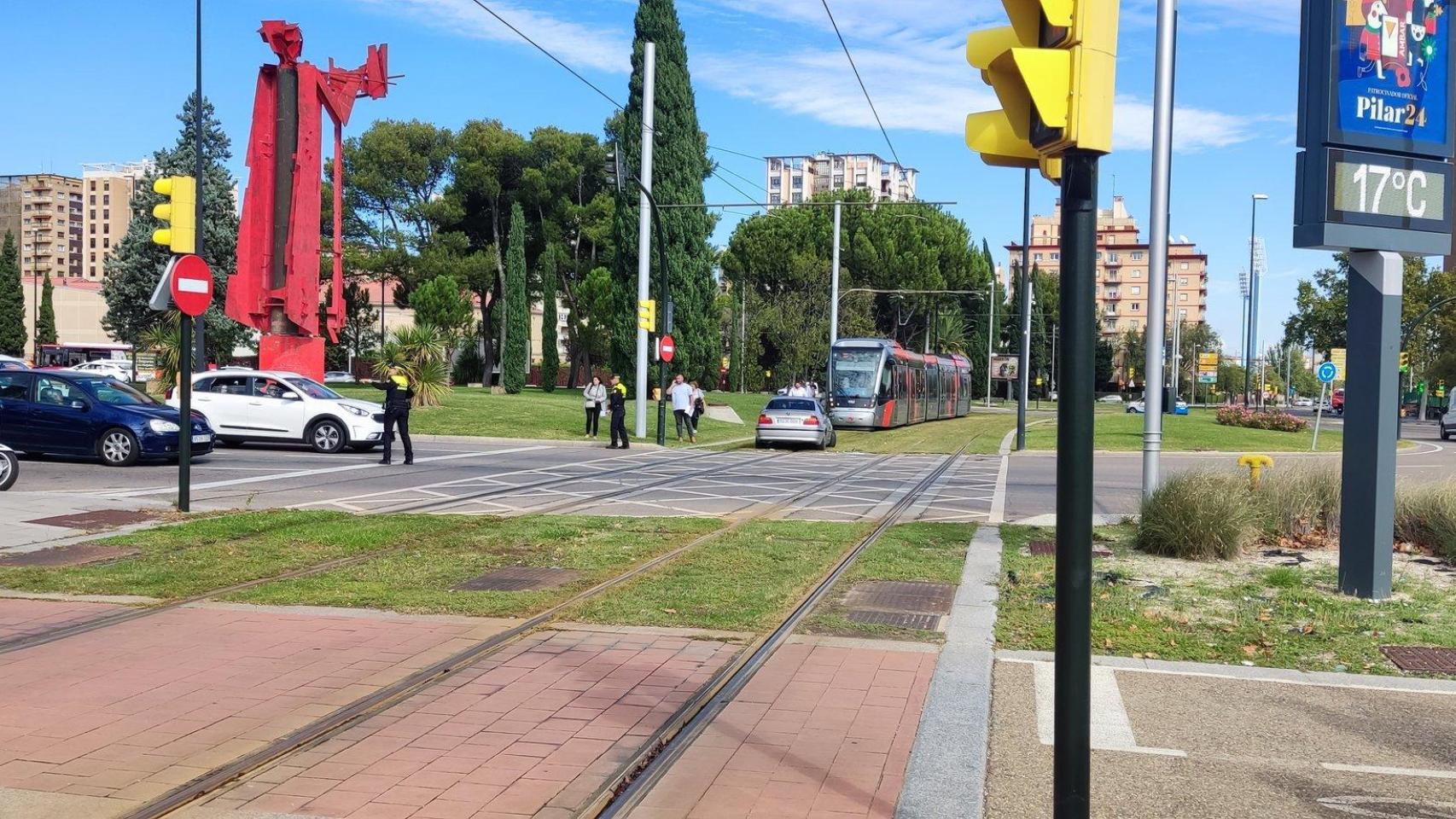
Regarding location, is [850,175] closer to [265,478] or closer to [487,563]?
[265,478]

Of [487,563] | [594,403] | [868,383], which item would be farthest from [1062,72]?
[868,383]

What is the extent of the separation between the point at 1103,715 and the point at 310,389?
2056 centimetres

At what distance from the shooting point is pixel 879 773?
5023 mm

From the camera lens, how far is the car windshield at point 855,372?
41.5 metres

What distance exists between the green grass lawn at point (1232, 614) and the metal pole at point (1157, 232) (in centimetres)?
295

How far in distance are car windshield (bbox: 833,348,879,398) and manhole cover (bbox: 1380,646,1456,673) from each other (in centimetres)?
3384

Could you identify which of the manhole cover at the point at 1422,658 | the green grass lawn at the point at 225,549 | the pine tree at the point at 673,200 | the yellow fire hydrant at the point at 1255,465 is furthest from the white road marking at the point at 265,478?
the pine tree at the point at 673,200

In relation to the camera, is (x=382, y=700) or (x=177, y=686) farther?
(x=177, y=686)

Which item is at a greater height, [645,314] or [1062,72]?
[645,314]

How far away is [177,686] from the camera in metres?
6.29

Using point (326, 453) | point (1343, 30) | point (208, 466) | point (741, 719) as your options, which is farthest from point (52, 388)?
point (1343, 30)

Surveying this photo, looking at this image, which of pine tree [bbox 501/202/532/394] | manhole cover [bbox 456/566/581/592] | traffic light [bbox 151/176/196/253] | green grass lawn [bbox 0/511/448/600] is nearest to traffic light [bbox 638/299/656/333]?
green grass lawn [bbox 0/511/448/600]

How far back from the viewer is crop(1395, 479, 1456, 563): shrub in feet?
36.5

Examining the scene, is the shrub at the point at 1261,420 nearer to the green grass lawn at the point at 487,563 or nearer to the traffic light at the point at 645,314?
the traffic light at the point at 645,314
